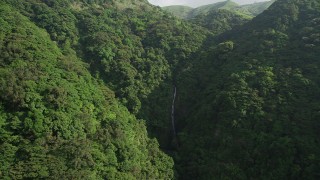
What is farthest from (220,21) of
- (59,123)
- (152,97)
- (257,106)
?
(59,123)

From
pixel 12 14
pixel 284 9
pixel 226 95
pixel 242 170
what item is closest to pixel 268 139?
pixel 242 170

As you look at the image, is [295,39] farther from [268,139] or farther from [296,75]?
[268,139]

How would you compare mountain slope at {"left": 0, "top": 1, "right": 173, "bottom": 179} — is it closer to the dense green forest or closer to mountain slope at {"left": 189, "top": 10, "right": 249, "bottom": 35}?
the dense green forest

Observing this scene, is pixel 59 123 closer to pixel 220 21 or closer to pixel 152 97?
pixel 152 97

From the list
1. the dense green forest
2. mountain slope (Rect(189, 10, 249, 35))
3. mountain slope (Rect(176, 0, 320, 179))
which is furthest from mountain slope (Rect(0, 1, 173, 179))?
mountain slope (Rect(189, 10, 249, 35))

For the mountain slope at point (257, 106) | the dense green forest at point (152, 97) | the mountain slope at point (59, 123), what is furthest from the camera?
the mountain slope at point (257, 106)

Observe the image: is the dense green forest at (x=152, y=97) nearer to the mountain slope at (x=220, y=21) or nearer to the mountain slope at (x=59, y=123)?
the mountain slope at (x=59, y=123)

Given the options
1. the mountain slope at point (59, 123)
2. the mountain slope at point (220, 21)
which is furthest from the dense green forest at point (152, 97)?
the mountain slope at point (220, 21)

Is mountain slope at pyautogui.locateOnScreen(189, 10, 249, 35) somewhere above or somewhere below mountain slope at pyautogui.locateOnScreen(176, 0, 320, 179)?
above
